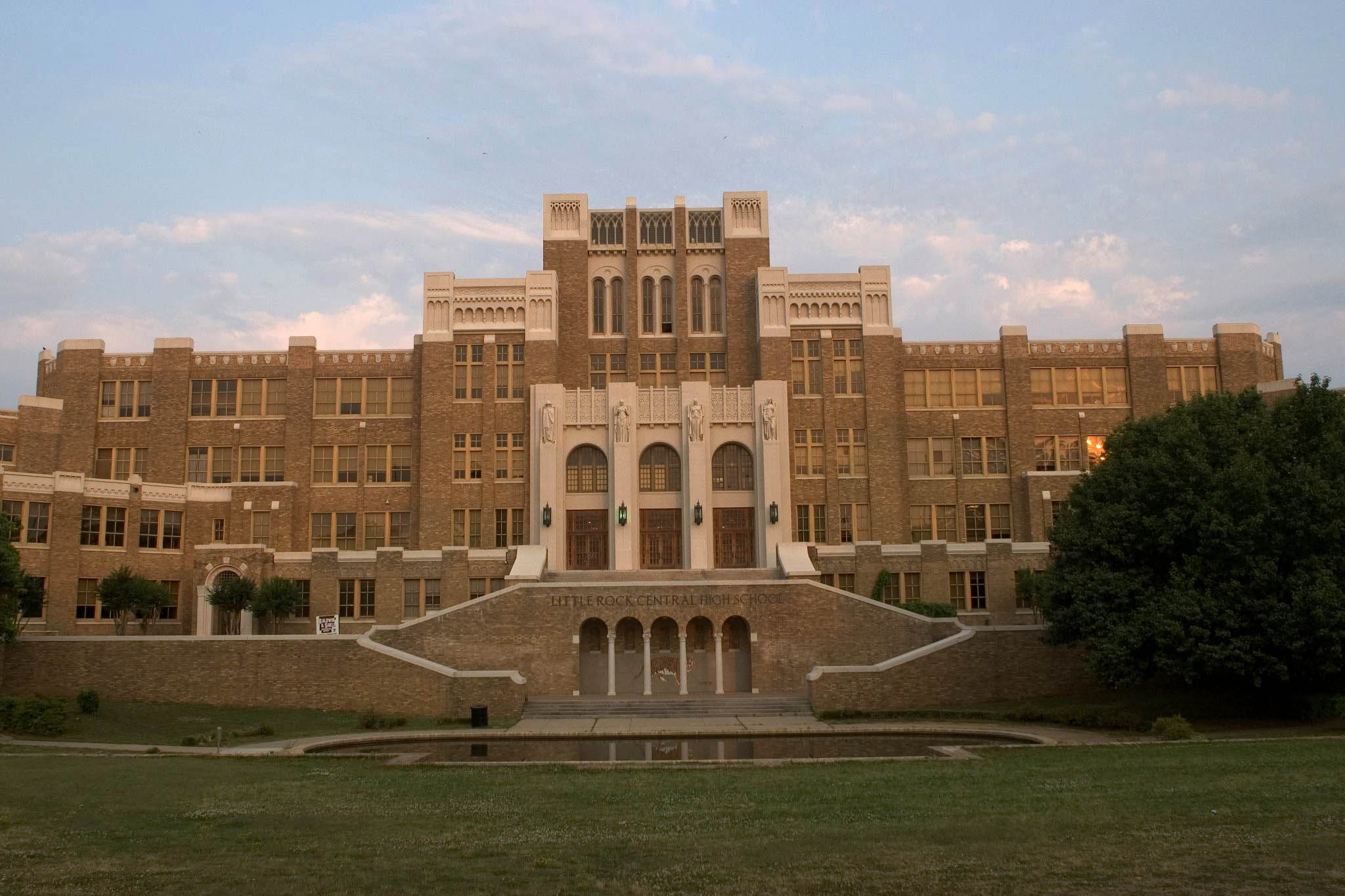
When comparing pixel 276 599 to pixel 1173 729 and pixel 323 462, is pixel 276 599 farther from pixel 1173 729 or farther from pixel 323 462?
pixel 1173 729

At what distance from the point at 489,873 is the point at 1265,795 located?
12073 mm

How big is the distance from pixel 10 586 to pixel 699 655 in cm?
2345

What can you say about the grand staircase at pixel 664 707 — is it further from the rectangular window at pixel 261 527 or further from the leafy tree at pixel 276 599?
the rectangular window at pixel 261 527

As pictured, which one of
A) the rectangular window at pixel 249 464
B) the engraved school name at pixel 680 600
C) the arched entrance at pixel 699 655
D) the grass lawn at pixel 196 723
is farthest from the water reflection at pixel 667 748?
the rectangular window at pixel 249 464

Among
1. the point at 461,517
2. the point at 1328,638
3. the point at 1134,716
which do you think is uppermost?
the point at 461,517

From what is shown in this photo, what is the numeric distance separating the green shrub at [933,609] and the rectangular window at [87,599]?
32502 millimetres

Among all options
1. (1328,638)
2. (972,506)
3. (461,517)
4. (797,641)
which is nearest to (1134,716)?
(1328,638)

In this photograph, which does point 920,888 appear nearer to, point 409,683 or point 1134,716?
point 1134,716

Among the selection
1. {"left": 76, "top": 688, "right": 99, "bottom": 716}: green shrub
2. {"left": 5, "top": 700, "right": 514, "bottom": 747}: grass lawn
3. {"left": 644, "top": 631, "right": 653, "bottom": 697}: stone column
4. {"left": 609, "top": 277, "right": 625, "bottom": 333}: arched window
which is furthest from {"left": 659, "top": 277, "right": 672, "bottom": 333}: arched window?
{"left": 76, "top": 688, "right": 99, "bottom": 716}: green shrub

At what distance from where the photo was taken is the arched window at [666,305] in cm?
6181

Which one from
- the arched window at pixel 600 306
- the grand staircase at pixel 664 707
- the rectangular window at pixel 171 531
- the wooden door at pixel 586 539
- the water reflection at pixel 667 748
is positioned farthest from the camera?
the arched window at pixel 600 306

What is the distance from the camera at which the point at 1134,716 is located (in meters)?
33.2

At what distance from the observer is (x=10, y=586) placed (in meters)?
37.6

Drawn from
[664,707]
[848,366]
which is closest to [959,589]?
[848,366]
